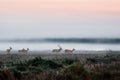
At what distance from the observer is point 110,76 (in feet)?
79.8

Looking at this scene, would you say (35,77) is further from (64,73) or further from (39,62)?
(39,62)

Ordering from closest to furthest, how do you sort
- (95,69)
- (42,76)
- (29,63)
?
(42,76)
(95,69)
(29,63)

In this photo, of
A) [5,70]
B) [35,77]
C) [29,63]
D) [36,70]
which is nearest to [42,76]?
[35,77]

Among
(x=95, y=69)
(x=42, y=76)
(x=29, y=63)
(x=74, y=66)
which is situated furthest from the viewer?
(x=29, y=63)

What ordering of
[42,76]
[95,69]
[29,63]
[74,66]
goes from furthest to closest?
[29,63] → [95,69] → [74,66] → [42,76]

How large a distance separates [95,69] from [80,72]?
231 cm

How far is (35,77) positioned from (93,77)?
290 cm

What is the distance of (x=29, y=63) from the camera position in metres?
30.5

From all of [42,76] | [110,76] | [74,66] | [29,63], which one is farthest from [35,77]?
[29,63]

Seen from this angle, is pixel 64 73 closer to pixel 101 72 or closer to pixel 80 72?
pixel 80 72

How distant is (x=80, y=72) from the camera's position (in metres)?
23.8

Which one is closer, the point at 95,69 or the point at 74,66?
the point at 74,66

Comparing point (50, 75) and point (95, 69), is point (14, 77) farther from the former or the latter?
point (95, 69)

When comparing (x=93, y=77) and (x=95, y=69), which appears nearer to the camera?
(x=93, y=77)
